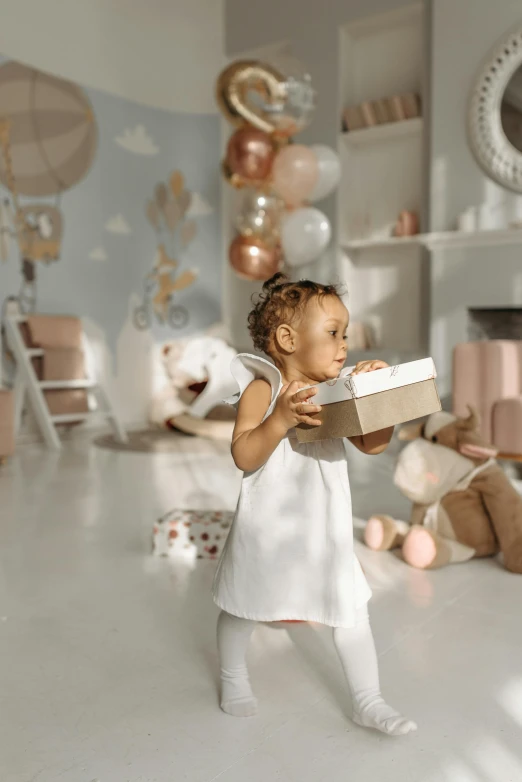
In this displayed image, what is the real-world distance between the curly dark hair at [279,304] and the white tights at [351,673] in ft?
1.43

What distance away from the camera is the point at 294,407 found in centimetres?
93

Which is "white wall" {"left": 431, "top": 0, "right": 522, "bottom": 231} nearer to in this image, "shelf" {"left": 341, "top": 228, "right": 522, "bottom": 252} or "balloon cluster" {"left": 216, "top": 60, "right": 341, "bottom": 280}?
"shelf" {"left": 341, "top": 228, "right": 522, "bottom": 252}

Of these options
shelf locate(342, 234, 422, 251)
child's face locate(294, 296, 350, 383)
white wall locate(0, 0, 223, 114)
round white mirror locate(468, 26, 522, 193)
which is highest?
white wall locate(0, 0, 223, 114)

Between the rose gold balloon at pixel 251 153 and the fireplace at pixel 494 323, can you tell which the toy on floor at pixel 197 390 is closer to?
the rose gold balloon at pixel 251 153

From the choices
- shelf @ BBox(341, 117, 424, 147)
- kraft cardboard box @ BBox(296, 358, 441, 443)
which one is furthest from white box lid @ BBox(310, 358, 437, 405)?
shelf @ BBox(341, 117, 424, 147)

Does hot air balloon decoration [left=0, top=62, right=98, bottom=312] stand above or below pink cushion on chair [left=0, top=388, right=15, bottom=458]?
above

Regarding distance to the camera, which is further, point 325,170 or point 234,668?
point 325,170

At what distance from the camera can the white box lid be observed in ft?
3.08

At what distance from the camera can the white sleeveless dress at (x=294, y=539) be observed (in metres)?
1.03

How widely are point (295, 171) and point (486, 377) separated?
1466 millimetres

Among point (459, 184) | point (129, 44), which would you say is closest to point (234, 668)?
point (459, 184)

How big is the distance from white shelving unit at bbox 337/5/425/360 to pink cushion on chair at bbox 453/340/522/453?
3.84 ft

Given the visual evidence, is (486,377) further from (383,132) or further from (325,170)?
(383,132)

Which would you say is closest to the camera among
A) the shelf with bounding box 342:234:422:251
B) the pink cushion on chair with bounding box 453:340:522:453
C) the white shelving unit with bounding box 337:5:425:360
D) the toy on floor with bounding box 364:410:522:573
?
the toy on floor with bounding box 364:410:522:573
